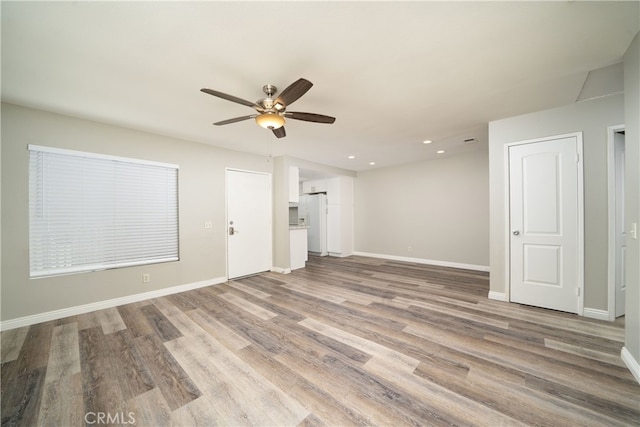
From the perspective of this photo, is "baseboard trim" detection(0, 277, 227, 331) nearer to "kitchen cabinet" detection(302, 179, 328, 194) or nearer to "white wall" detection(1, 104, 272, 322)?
"white wall" detection(1, 104, 272, 322)

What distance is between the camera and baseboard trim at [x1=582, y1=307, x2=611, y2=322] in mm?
2537

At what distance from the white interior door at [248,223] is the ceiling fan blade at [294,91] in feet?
9.20

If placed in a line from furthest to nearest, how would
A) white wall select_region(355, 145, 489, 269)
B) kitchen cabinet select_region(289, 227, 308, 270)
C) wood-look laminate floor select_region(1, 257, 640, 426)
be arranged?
1. kitchen cabinet select_region(289, 227, 308, 270)
2. white wall select_region(355, 145, 489, 269)
3. wood-look laminate floor select_region(1, 257, 640, 426)

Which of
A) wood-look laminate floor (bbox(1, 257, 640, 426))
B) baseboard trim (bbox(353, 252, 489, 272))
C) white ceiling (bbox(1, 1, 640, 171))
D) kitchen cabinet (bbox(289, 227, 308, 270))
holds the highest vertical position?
white ceiling (bbox(1, 1, 640, 171))

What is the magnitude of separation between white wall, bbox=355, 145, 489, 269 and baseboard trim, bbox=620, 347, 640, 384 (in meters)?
3.07

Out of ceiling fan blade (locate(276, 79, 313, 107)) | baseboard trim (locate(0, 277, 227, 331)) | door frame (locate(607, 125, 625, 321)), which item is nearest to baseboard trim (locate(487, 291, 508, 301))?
door frame (locate(607, 125, 625, 321))

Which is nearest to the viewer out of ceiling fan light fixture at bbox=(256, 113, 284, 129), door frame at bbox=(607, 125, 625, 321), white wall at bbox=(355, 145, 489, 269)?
ceiling fan light fixture at bbox=(256, 113, 284, 129)

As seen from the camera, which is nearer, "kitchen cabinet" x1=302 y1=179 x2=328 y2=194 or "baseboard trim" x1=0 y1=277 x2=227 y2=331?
"baseboard trim" x1=0 y1=277 x2=227 y2=331

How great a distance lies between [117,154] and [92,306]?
6.87 feet

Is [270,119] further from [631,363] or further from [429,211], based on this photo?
[429,211]

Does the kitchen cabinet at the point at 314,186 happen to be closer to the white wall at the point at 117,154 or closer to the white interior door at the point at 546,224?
the white wall at the point at 117,154

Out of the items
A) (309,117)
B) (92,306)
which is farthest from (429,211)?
(92,306)

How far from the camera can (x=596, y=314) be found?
102 inches

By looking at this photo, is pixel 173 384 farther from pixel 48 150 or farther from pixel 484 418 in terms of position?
pixel 48 150
